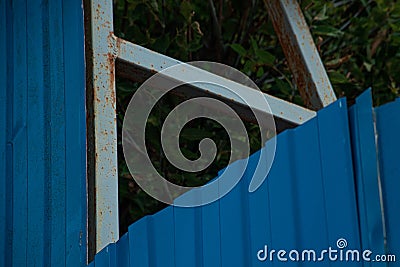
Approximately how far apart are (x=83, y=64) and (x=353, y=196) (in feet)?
2.35

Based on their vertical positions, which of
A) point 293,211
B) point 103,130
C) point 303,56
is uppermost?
point 303,56

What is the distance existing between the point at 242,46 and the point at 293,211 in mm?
1511

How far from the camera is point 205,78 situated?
1.84 meters

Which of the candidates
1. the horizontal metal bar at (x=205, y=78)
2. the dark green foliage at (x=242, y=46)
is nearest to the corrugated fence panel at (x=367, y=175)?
the horizontal metal bar at (x=205, y=78)

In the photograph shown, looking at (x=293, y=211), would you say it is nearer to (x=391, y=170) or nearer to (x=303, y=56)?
(x=391, y=170)

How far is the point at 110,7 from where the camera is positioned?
176 centimetres

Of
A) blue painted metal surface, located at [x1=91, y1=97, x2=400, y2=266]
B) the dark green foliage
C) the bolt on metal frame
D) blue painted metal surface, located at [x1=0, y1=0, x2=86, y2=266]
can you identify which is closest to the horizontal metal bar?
the bolt on metal frame

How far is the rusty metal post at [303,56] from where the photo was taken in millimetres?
2160

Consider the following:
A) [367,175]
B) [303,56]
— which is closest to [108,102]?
[367,175]

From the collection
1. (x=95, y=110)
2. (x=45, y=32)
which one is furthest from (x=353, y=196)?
(x=45, y=32)

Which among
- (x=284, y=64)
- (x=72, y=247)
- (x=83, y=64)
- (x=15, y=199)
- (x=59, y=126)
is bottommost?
(x=72, y=247)

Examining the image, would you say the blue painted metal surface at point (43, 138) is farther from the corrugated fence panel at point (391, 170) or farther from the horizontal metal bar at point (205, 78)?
the corrugated fence panel at point (391, 170)

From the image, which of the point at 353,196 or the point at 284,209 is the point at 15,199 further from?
the point at 353,196

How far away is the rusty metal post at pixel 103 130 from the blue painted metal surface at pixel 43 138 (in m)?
0.03
